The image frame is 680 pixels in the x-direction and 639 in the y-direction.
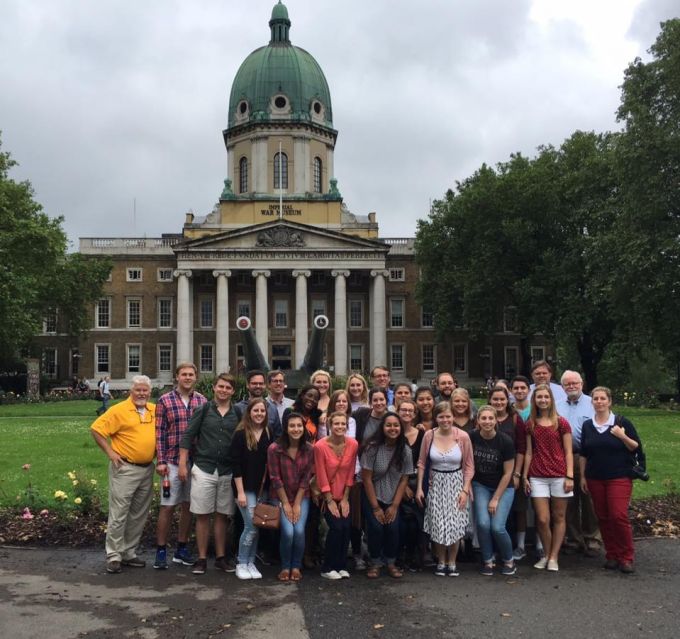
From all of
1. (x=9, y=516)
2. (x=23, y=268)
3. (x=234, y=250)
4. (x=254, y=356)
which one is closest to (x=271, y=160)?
(x=234, y=250)

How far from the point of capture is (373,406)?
28.7 feet

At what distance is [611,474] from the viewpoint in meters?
→ 8.55

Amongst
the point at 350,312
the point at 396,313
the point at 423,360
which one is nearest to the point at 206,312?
the point at 350,312

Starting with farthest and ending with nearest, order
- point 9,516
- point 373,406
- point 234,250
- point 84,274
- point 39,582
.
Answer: point 234,250 < point 84,274 < point 9,516 < point 373,406 < point 39,582

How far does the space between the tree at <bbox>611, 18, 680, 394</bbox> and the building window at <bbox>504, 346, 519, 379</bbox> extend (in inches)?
1253

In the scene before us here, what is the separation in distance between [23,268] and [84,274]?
1344 cm

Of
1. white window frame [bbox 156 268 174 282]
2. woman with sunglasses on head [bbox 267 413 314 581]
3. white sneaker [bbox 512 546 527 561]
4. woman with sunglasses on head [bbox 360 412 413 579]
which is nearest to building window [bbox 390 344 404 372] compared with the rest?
white window frame [bbox 156 268 174 282]

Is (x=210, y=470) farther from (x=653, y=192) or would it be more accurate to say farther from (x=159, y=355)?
(x=159, y=355)

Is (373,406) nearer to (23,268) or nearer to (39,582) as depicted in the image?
(39,582)

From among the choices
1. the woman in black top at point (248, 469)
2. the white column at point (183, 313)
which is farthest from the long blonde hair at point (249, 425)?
the white column at point (183, 313)

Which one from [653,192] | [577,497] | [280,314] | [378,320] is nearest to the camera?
[577,497]

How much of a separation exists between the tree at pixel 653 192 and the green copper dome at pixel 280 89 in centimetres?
3635

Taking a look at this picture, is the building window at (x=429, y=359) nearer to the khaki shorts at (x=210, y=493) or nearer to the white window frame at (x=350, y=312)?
the white window frame at (x=350, y=312)

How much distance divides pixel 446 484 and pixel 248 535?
2195 mm
